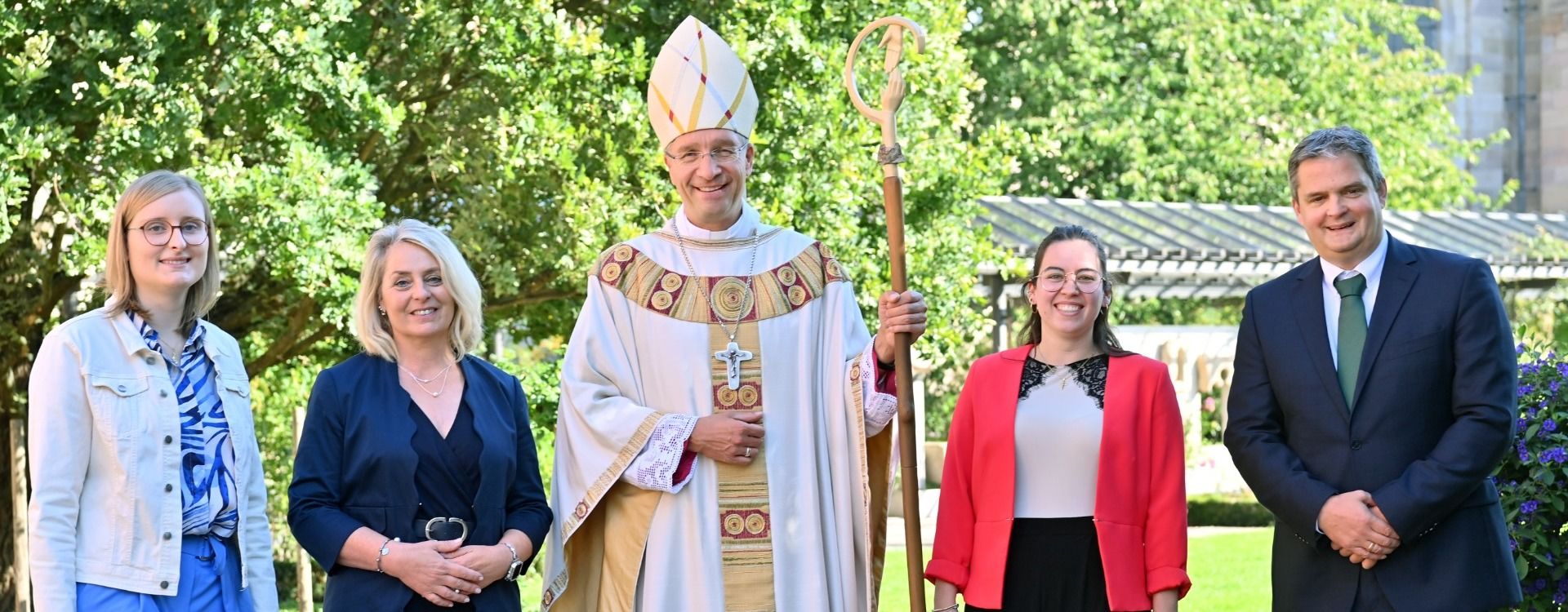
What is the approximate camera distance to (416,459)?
421 centimetres

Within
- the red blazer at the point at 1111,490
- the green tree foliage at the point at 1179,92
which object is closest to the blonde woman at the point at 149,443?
the red blazer at the point at 1111,490

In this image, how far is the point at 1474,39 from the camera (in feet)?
106

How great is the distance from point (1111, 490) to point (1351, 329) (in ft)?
2.24

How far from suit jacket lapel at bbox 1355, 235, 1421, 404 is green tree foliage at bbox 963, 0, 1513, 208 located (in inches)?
624

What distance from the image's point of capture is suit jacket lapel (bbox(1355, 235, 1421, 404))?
429 cm

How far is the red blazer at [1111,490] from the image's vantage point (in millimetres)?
4367

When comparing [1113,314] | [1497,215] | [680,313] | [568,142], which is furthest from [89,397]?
[1497,215]

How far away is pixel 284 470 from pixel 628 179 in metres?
5.05

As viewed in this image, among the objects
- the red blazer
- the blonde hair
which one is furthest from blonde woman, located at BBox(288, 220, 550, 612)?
the red blazer

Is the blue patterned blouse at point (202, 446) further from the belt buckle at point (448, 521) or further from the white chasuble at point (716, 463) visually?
the white chasuble at point (716, 463)

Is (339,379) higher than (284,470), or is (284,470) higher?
(339,379)

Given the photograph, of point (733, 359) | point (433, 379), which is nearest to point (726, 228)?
point (733, 359)

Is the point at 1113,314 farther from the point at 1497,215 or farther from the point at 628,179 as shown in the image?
the point at 628,179

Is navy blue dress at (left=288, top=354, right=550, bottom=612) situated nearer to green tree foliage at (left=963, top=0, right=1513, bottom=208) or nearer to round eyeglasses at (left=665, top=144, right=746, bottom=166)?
round eyeglasses at (left=665, top=144, right=746, bottom=166)
